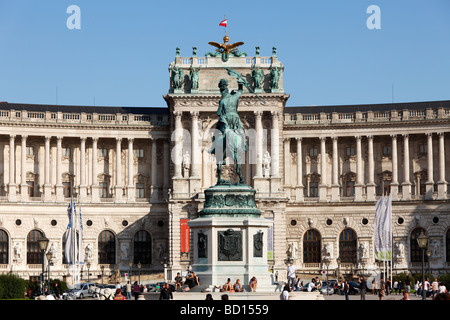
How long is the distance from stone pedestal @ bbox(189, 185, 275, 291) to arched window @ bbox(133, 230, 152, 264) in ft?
190

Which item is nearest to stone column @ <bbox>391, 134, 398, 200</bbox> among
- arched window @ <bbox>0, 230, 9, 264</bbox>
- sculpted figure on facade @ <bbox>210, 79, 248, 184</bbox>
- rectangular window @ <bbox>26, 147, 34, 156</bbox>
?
rectangular window @ <bbox>26, 147, 34, 156</bbox>

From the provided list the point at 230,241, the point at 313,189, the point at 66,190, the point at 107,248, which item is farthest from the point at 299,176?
the point at 230,241

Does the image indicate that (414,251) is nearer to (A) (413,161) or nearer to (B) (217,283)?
(A) (413,161)

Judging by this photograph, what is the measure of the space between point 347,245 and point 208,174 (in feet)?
57.8

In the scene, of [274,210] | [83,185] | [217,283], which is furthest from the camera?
[83,185]

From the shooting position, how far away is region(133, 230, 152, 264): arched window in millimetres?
106625

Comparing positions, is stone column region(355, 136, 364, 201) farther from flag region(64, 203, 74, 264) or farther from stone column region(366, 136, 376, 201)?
flag region(64, 203, 74, 264)

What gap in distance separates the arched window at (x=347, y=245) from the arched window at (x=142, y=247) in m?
21.6

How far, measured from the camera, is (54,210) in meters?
105

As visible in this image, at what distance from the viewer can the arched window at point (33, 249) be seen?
4077 inches

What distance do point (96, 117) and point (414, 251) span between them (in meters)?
38.9

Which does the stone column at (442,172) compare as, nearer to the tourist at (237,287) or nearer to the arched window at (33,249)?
the arched window at (33,249)

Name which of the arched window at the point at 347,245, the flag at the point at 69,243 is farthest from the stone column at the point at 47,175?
the arched window at the point at 347,245
